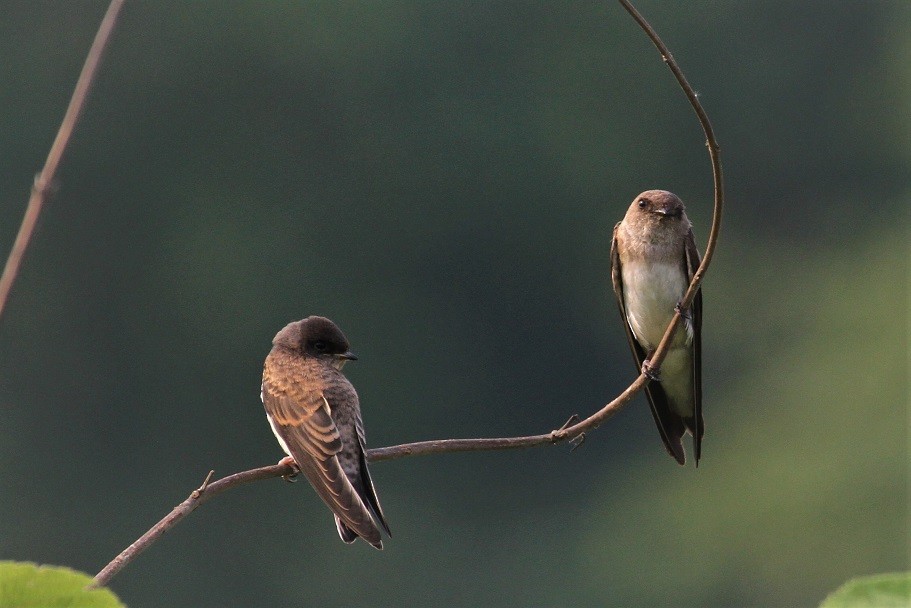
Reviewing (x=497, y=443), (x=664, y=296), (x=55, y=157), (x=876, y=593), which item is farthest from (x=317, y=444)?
(x=876, y=593)

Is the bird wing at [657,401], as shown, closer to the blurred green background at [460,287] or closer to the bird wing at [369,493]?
the bird wing at [369,493]

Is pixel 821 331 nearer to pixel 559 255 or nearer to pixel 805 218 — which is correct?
Result: pixel 805 218

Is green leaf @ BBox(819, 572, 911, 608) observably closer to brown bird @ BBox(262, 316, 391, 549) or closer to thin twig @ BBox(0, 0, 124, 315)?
thin twig @ BBox(0, 0, 124, 315)

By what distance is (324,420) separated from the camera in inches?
189

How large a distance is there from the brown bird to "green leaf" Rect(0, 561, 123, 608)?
266 centimetres

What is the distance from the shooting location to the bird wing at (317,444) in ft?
13.8

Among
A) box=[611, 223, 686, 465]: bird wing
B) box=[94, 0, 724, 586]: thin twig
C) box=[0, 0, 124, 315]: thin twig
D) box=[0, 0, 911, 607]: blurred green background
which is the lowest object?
box=[0, 0, 911, 607]: blurred green background

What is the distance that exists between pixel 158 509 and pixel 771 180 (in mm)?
29372

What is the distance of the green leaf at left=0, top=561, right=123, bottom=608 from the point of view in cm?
129

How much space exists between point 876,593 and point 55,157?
82 cm

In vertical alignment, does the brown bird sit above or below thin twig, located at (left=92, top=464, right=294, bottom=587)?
below

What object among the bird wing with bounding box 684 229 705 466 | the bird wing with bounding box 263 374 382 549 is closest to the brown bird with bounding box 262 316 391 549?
the bird wing with bounding box 263 374 382 549

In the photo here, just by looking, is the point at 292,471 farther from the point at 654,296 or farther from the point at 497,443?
the point at 654,296

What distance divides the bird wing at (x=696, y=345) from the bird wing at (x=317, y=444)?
1.50 metres
